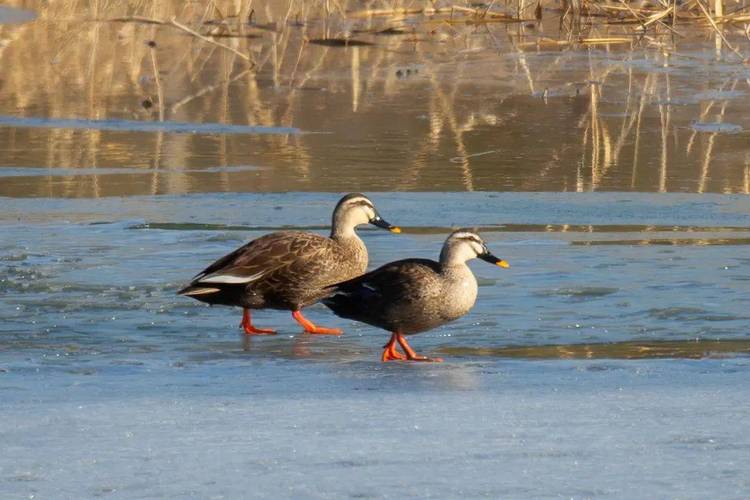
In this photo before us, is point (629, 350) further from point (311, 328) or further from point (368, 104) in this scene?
point (368, 104)

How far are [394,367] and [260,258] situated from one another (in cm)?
159

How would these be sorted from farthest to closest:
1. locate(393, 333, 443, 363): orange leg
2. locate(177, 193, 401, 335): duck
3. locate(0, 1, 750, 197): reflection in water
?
locate(0, 1, 750, 197): reflection in water → locate(177, 193, 401, 335): duck → locate(393, 333, 443, 363): orange leg

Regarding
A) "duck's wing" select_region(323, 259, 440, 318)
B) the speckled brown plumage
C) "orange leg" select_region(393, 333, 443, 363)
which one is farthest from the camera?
the speckled brown plumage

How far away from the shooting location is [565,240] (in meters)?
8.65

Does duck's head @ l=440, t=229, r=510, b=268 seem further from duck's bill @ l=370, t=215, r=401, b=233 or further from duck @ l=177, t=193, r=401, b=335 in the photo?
duck's bill @ l=370, t=215, r=401, b=233

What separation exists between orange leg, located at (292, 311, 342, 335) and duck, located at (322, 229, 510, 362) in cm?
27

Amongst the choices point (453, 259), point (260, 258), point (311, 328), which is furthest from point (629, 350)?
point (260, 258)

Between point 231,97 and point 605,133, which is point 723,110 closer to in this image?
point 605,133

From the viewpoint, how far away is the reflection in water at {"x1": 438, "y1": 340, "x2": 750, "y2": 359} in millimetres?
6125

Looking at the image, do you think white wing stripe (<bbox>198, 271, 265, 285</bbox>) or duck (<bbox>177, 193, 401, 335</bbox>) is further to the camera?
duck (<bbox>177, 193, 401, 335</bbox>)

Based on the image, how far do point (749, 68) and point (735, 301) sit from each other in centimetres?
873

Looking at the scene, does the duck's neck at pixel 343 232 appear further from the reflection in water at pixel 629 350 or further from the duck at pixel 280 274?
the reflection in water at pixel 629 350

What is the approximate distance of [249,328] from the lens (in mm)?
7078

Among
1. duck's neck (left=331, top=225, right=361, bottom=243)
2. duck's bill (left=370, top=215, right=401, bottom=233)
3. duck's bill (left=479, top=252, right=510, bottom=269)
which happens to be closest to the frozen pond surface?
duck's bill (left=479, top=252, right=510, bottom=269)
